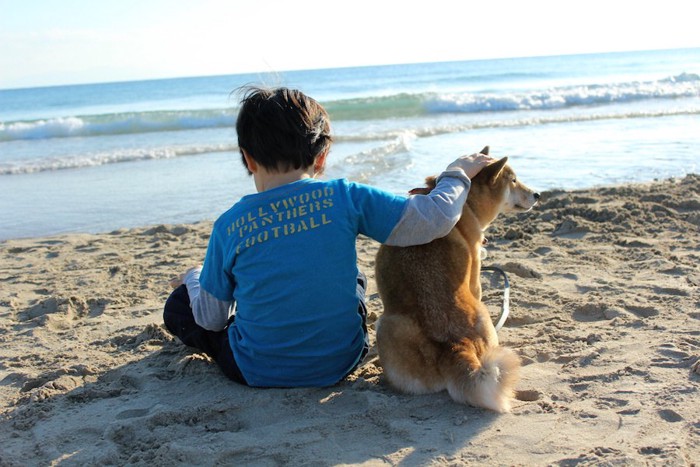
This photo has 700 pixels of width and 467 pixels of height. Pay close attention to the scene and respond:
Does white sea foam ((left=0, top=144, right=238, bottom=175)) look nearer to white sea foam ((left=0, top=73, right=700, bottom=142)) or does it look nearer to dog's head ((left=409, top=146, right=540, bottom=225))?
white sea foam ((left=0, top=73, right=700, bottom=142))

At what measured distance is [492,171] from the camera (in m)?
3.82

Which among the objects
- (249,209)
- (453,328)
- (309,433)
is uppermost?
(249,209)

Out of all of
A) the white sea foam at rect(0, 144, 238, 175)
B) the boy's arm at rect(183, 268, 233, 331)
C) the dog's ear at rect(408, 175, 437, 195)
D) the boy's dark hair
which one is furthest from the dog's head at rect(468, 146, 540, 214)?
the white sea foam at rect(0, 144, 238, 175)

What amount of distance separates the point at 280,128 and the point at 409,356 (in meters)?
1.29

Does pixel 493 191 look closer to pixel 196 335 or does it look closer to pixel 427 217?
pixel 427 217

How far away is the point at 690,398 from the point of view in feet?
9.93

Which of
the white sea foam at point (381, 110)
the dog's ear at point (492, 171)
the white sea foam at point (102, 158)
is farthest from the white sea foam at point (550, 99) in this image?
the dog's ear at point (492, 171)

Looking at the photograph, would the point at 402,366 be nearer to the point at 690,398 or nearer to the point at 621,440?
the point at 621,440

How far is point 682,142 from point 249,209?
1164 cm

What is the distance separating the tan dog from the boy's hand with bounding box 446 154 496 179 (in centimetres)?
35

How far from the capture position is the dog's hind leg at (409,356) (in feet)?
10.5

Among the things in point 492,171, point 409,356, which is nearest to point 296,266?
point 409,356

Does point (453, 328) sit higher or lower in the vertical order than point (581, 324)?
higher

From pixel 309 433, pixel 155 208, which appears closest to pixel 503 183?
pixel 309 433
